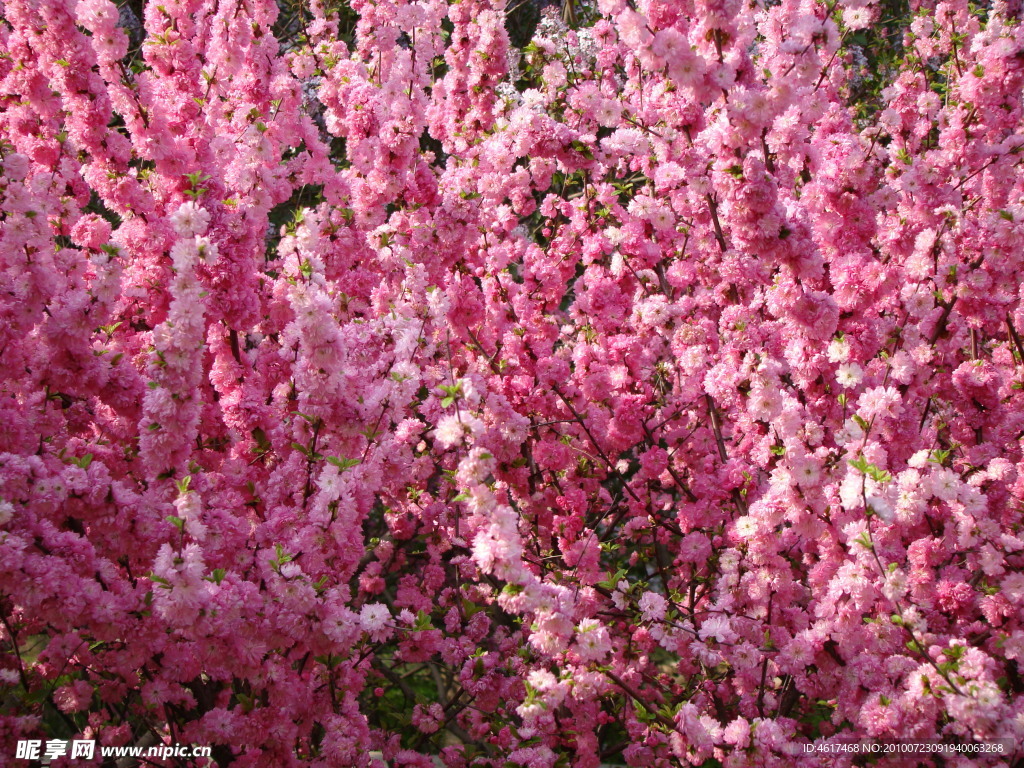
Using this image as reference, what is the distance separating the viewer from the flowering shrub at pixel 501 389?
2.45m

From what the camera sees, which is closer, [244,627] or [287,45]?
[244,627]

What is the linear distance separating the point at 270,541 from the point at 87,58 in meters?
2.01

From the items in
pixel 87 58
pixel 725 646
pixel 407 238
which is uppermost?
pixel 87 58

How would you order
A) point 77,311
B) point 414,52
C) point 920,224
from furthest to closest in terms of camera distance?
point 414,52, point 920,224, point 77,311

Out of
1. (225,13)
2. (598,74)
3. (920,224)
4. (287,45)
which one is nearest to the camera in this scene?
(920,224)

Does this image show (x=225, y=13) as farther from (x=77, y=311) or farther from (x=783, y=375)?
(x=783, y=375)

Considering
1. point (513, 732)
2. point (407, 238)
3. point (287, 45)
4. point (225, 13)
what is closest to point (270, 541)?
point (513, 732)

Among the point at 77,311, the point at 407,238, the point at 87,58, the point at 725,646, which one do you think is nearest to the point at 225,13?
the point at 87,58

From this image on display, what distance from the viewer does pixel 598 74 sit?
486 cm

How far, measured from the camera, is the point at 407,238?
381 cm

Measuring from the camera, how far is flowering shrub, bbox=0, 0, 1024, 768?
2.45 m

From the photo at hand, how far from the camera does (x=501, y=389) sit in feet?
12.6

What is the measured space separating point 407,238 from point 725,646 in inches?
89.9

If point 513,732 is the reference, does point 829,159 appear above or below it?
above
